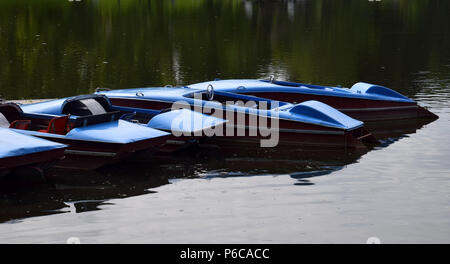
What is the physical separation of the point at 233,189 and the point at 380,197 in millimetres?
3422

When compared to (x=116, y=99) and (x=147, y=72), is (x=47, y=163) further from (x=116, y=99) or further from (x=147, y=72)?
(x=147, y=72)

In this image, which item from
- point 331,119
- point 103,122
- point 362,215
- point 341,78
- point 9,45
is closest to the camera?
point 362,215

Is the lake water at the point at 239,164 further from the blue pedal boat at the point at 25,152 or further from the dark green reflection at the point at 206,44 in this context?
the blue pedal boat at the point at 25,152

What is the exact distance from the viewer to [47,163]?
18062 mm

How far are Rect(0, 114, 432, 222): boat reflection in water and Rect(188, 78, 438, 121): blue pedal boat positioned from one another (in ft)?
7.89

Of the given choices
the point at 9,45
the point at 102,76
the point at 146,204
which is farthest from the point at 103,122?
the point at 9,45

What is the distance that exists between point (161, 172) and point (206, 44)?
34.9m

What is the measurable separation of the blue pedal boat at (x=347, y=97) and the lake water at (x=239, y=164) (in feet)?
4.09

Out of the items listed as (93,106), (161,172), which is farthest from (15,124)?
(161,172)

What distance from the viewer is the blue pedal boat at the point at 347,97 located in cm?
2594

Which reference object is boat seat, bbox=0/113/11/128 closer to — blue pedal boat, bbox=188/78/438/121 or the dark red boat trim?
the dark red boat trim

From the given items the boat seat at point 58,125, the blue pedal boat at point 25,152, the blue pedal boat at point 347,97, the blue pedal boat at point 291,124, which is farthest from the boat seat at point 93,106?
the blue pedal boat at point 347,97

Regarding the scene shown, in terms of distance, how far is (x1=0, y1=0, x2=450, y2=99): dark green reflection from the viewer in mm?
39281

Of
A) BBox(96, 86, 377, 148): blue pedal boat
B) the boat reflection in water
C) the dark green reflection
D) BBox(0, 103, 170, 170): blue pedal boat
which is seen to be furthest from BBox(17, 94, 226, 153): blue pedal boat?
the dark green reflection
